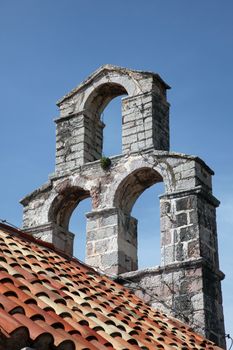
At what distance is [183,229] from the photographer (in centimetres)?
774

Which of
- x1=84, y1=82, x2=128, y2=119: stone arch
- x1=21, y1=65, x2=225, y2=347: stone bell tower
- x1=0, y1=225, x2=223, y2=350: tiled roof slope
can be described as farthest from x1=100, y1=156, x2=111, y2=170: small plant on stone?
x1=0, y1=225, x2=223, y2=350: tiled roof slope

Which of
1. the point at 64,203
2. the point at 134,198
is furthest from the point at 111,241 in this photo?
the point at 64,203

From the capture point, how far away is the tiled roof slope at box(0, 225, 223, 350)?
393 cm

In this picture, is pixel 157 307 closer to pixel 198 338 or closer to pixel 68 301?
pixel 198 338

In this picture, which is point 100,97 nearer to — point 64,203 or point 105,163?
point 105,163

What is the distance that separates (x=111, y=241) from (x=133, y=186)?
728 mm

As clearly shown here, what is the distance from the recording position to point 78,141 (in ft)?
28.6

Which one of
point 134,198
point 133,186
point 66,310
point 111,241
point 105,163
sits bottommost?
point 66,310

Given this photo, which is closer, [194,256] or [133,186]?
[194,256]

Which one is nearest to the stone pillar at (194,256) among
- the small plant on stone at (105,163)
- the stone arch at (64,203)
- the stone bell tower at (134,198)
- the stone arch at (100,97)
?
the stone bell tower at (134,198)

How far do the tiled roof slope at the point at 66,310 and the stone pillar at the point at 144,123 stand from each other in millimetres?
1582

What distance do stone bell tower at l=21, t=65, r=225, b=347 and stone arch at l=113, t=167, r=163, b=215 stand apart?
0.04ft

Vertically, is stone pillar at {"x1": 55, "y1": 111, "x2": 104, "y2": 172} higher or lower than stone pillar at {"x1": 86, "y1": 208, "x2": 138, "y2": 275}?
higher

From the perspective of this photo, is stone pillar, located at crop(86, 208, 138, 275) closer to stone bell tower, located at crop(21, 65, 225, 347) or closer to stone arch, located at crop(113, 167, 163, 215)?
stone bell tower, located at crop(21, 65, 225, 347)
